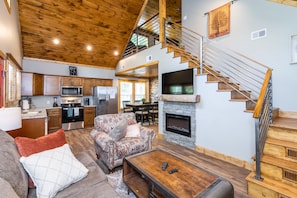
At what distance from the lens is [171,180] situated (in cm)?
149

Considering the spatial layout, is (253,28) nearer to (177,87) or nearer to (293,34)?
(293,34)

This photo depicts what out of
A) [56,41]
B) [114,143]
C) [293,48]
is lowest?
[114,143]

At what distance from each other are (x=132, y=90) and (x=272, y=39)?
20.1 ft

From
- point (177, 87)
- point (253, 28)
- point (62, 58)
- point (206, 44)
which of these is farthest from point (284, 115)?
point (62, 58)

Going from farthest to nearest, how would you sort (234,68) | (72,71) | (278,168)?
(72,71), (234,68), (278,168)

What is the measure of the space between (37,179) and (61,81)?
5.11 meters

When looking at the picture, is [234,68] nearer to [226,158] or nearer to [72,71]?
[226,158]

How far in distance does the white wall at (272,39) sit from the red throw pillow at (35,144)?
13.2ft

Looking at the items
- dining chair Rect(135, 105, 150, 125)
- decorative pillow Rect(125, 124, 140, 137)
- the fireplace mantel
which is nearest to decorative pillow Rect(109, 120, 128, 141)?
decorative pillow Rect(125, 124, 140, 137)

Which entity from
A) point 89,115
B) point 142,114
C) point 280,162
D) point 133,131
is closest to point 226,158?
point 280,162

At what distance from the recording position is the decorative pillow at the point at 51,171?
1.23 meters

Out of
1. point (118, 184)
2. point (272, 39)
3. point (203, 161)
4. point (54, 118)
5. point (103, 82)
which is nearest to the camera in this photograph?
point (118, 184)

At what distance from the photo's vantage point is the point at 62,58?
5605 mm

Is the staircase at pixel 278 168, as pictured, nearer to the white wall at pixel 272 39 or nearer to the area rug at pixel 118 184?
the white wall at pixel 272 39
